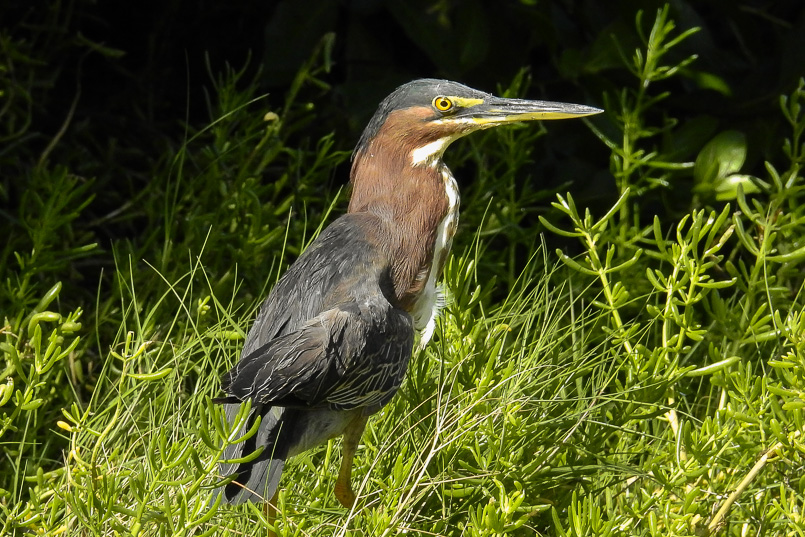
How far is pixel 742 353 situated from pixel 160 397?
1.74 m

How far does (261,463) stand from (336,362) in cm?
28

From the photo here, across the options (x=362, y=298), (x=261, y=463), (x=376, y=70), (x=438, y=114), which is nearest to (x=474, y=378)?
(x=362, y=298)

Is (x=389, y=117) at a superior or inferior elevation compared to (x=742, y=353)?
superior

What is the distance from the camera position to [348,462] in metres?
2.63

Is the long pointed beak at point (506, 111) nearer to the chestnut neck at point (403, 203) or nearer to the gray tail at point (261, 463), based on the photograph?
the chestnut neck at point (403, 203)

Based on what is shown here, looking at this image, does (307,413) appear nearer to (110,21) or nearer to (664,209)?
(664,209)

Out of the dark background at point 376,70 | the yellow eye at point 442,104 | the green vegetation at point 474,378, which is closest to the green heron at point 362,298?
the yellow eye at point 442,104

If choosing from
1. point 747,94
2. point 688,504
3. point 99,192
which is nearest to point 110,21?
point 99,192

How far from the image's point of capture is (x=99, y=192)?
13.7 feet

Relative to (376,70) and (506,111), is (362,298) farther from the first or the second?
(376,70)

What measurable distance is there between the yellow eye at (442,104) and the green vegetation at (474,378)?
1.31 feet

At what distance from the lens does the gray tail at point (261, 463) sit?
2391 mm

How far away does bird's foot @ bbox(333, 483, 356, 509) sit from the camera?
2.60 meters

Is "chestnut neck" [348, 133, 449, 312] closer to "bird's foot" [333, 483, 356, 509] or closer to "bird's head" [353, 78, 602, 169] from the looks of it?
"bird's head" [353, 78, 602, 169]
